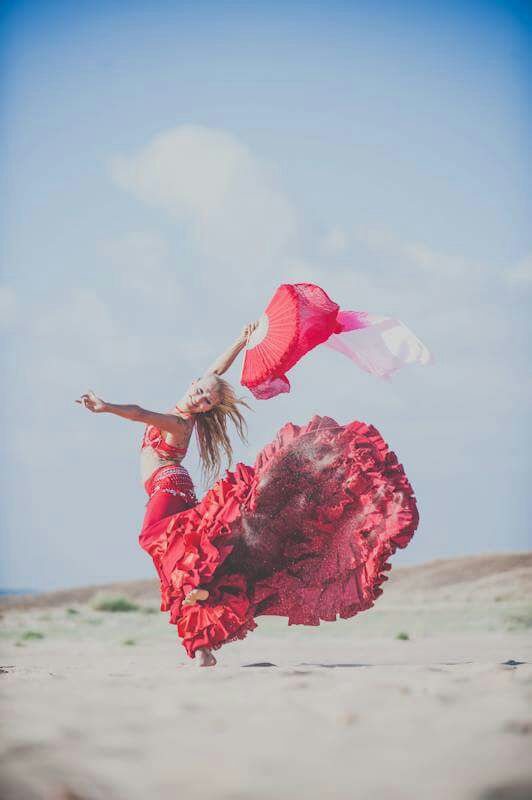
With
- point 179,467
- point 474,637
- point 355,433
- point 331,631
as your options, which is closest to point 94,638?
point 331,631

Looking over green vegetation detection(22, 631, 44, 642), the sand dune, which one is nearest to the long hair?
green vegetation detection(22, 631, 44, 642)

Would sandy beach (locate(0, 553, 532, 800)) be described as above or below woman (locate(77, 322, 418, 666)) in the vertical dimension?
below

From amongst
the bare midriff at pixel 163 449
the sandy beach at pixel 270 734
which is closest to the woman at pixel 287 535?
the bare midriff at pixel 163 449

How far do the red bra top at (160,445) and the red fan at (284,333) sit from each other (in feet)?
2.40

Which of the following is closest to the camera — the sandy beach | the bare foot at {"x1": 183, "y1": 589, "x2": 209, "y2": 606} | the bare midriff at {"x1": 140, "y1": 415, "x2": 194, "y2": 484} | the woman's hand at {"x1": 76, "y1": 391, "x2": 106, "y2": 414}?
the sandy beach

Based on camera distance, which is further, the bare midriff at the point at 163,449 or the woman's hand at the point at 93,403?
the bare midriff at the point at 163,449

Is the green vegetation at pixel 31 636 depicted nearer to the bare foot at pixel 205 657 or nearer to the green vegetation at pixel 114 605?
the green vegetation at pixel 114 605

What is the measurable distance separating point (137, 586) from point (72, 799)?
67.8 ft

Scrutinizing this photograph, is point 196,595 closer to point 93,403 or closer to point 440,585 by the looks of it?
point 93,403

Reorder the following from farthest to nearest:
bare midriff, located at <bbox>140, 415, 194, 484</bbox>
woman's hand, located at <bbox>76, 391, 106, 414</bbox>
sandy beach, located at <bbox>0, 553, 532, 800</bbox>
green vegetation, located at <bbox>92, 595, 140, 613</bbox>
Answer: green vegetation, located at <bbox>92, 595, 140, 613</bbox>
bare midriff, located at <bbox>140, 415, 194, 484</bbox>
woman's hand, located at <bbox>76, 391, 106, 414</bbox>
sandy beach, located at <bbox>0, 553, 532, 800</bbox>

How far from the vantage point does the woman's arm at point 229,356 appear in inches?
251

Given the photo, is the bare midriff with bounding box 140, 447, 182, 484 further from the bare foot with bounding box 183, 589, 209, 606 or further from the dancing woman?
the bare foot with bounding box 183, 589, 209, 606

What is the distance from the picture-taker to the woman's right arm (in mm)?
5770

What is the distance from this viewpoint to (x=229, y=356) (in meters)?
6.41
